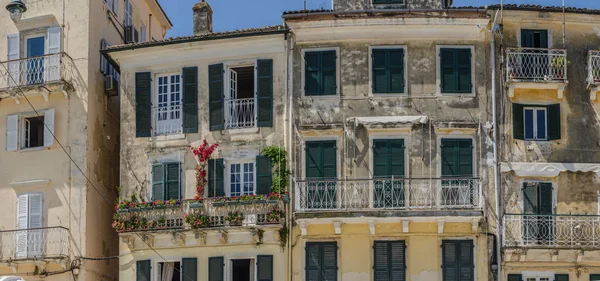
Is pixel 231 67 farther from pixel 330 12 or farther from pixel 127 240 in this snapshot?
pixel 127 240

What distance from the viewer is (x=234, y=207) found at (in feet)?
119

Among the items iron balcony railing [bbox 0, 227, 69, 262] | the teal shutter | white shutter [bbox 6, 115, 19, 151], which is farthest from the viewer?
white shutter [bbox 6, 115, 19, 151]

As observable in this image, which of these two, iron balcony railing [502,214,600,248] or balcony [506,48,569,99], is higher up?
balcony [506,48,569,99]

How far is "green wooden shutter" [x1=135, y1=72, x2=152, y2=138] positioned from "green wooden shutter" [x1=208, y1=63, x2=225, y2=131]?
2.14 meters

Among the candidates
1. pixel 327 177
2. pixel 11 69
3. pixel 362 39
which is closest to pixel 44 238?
pixel 11 69

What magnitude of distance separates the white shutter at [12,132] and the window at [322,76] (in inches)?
394

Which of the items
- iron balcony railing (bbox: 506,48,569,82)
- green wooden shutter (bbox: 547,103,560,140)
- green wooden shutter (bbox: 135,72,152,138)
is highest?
iron balcony railing (bbox: 506,48,569,82)

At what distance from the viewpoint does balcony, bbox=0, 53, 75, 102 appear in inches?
1527

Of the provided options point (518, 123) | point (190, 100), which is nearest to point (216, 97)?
point (190, 100)

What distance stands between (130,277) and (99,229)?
7.86 feet

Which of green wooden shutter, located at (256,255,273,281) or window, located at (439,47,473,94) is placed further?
window, located at (439,47,473,94)

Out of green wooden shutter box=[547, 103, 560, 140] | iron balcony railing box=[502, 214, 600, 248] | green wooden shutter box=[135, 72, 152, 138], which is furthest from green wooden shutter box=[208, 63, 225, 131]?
green wooden shutter box=[547, 103, 560, 140]

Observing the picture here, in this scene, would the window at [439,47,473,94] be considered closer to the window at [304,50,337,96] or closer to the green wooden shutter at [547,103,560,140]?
the green wooden shutter at [547,103,560,140]

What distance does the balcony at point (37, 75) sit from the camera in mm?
38781
